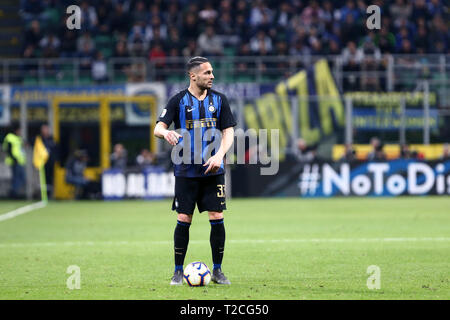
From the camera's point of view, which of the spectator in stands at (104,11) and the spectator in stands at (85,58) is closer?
the spectator in stands at (85,58)

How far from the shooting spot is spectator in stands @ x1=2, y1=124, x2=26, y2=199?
79.3 ft

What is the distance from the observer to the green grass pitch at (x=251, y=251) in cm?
808

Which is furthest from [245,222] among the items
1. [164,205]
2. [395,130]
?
[395,130]

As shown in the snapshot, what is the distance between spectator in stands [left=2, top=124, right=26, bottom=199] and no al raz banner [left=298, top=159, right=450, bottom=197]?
8.06 m

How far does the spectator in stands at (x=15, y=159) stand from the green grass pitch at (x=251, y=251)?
4293mm

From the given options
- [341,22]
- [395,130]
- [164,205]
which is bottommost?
[164,205]

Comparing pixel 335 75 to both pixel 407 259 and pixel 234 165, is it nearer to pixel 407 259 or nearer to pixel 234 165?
pixel 234 165

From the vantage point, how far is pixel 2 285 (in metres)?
8.54

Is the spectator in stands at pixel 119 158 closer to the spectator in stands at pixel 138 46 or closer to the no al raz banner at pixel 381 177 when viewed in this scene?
the spectator in stands at pixel 138 46

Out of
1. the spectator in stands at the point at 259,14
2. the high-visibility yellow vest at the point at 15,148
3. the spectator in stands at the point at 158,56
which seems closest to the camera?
the high-visibility yellow vest at the point at 15,148

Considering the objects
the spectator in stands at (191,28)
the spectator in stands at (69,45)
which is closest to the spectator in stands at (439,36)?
the spectator in stands at (191,28)

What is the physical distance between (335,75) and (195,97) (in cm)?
1721

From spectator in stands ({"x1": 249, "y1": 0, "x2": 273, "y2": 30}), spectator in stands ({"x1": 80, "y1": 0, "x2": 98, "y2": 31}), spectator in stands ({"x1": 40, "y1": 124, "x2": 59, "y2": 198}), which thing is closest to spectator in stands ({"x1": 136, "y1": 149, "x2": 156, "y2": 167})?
spectator in stands ({"x1": 40, "y1": 124, "x2": 59, "y2": 198})

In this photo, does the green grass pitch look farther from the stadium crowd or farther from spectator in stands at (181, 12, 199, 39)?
spectator in stands at (181, 12, 199, 39)
